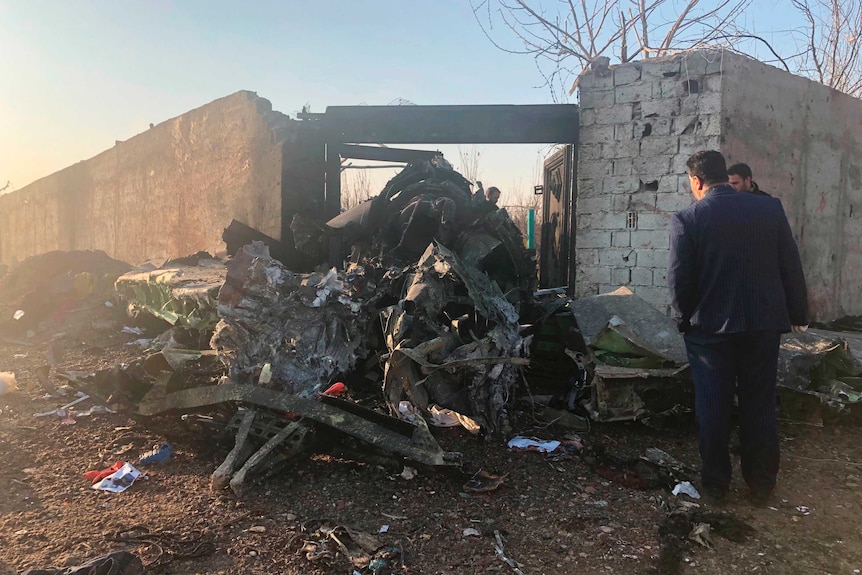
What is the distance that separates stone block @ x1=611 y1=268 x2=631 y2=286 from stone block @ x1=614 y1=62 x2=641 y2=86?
77.1 inches

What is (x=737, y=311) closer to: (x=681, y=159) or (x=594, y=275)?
(x=594, y=275)

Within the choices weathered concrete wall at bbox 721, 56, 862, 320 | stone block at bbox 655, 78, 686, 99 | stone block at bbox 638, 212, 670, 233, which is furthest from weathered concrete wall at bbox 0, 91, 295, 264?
weathered concrete wall at bbox 721, 56, 862, 320

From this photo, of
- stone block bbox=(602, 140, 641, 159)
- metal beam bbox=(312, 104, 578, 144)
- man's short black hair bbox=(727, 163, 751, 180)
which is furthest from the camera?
metal beam bbox=(312, 104, 578, 144)

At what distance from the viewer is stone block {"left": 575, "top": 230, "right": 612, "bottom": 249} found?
6.01 metres

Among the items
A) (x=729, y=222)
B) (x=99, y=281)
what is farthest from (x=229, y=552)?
→ (x=99, y=281)

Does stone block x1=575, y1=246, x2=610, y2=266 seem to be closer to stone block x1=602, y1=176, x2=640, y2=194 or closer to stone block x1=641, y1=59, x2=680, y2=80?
stone block x1=602, y1=176, x2=640, y2=194

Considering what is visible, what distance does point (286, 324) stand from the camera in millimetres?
4074

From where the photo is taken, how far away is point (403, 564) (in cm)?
228

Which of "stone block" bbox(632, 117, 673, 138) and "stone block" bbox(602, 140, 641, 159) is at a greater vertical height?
"stone block" bbox(632, 117, 673, 138)

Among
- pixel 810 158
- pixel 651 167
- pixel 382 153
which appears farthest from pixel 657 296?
pixel 382 153

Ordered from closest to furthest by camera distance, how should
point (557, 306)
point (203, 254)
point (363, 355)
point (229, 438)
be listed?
point (229, 438)
point (363, 355)
point (557, 306)
point (203, 254)

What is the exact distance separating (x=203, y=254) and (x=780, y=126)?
7.47m

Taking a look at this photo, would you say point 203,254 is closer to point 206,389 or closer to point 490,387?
point 206,389

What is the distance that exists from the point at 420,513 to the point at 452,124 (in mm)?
5008
